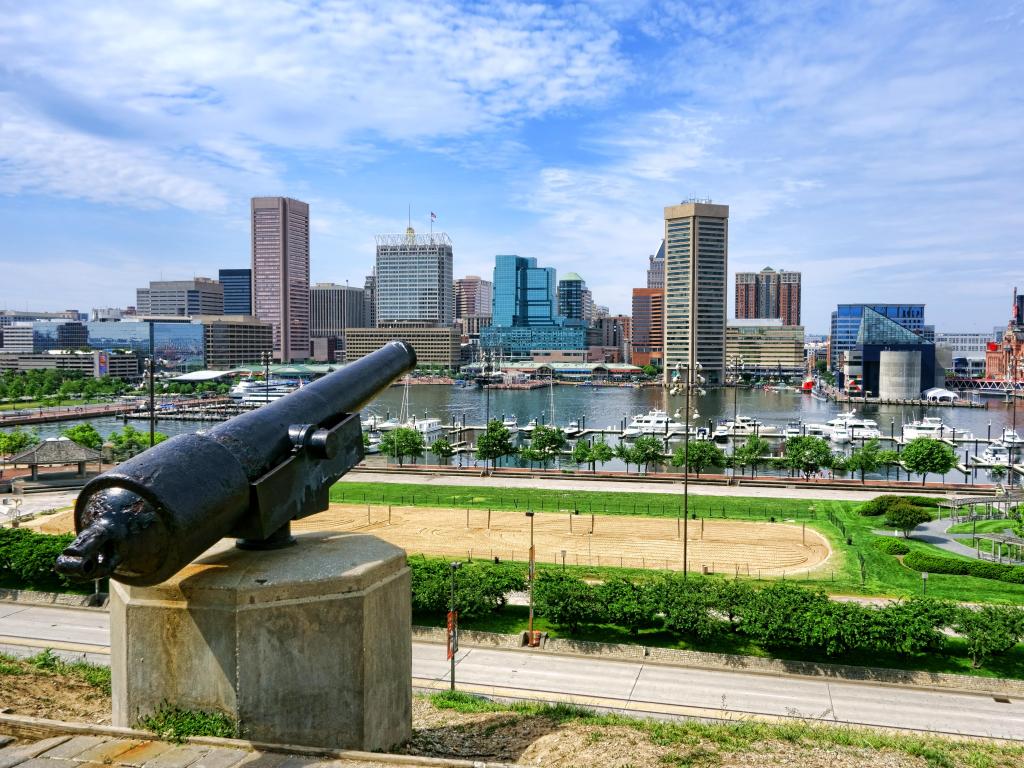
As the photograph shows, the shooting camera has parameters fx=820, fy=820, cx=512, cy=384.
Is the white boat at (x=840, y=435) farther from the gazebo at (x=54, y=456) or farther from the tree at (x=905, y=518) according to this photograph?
the gazebo at (x=54, y=456)

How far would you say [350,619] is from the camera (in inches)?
308

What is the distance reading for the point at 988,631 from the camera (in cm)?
1764

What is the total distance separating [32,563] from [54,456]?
23.8 m

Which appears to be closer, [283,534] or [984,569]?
[283,534]

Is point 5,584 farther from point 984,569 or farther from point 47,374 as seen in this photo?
point 47,374

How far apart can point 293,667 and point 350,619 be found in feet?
2.15

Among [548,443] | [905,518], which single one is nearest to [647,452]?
[548,443]

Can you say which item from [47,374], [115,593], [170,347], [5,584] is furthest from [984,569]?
[170,347]

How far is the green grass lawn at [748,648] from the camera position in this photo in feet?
58.4

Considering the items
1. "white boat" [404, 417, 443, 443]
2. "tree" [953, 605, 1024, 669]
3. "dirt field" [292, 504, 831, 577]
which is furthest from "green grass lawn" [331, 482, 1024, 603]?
"white boat" [404, 417, 443, 443]

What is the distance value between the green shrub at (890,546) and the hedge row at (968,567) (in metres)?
1.43

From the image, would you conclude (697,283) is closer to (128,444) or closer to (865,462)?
(865,462)

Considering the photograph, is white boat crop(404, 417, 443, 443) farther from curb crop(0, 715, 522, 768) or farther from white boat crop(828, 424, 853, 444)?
curb crop(0, 715, 522, 768)

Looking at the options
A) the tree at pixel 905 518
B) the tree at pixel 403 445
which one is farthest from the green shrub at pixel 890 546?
the tree at pixel 403 445
